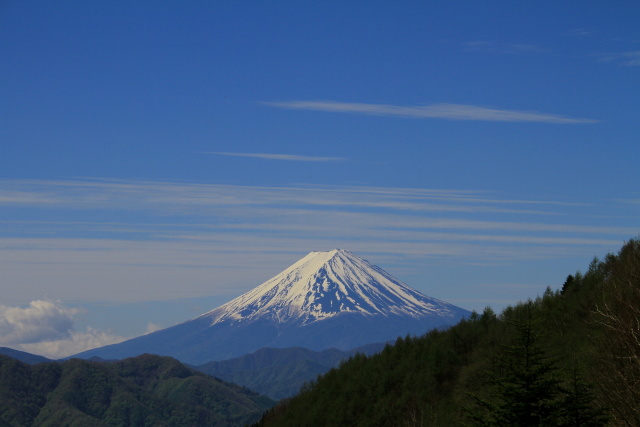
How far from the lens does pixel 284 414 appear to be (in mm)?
Result: 141375

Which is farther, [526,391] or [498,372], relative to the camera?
[498,372]

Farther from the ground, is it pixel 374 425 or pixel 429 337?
pixel 429 337

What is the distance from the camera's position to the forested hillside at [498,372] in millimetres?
29672

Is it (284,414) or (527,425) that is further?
(284,414)

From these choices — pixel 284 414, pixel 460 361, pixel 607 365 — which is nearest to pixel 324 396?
pixel 284 414

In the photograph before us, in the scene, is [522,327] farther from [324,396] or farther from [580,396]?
[324,396]

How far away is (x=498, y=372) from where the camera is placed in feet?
253

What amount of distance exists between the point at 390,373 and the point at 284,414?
27.3 metres

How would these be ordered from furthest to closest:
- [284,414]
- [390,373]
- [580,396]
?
[284,414] < [390,373] < [580,396]

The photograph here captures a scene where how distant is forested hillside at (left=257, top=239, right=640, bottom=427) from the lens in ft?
97.3

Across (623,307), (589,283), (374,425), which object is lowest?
(374,425)

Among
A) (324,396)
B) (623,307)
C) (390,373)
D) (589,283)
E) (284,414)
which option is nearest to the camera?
(623,307)

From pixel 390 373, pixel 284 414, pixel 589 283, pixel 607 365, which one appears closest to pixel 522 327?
pixel 607 365

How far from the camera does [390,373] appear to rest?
4825 inches
